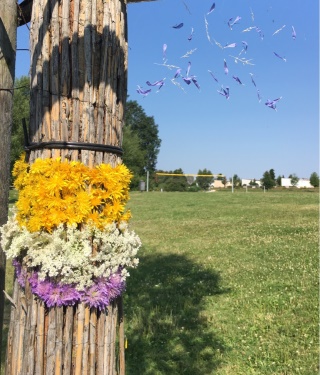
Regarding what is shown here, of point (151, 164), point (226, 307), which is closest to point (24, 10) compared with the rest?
point (226, 307)

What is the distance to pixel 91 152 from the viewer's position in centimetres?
233

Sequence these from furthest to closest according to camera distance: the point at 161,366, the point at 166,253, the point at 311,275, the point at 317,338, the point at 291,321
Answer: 1. the point at 166,253
2. the point at 311,275
3. the point at 291,321
4. the point at 317,338
5. the point at 161,366

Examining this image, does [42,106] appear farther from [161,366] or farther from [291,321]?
[291,321]

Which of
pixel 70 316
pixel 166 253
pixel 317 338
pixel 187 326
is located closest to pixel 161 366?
pixel 187 326

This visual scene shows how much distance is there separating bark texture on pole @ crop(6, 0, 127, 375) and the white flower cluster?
0.62 feet

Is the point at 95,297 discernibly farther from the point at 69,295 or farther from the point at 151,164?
the point at 151,164

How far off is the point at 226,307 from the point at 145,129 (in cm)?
7518

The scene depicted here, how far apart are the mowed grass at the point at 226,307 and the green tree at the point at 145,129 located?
69.0m

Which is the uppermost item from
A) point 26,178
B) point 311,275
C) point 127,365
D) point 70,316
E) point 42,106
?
point 42,106

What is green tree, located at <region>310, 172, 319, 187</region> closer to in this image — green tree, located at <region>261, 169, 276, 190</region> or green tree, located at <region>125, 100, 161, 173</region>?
green tree, located at <region>261, 169, 276, 190</region>

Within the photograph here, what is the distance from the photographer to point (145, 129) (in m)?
80.1

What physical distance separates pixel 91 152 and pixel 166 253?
27.7 ft

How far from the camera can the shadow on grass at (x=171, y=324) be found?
4559 mm

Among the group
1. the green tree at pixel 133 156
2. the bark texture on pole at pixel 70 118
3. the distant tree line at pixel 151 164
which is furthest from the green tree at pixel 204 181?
the bark texture on pole at pixel 70 118
